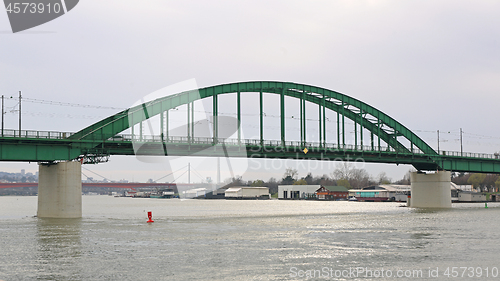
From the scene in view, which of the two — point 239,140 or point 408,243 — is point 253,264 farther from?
point 239,140

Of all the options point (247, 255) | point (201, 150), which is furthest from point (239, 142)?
point (247, 255)

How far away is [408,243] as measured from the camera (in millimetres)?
35688

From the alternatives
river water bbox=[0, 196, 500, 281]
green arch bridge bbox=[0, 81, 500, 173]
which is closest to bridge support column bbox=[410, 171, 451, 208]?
green arch bridge bbox=[0, 81, 500, 173]

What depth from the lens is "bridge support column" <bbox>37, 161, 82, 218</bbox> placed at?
195ft

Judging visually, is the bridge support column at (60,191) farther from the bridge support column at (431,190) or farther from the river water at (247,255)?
the bridge support column at (431,190)

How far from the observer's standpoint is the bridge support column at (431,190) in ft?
329

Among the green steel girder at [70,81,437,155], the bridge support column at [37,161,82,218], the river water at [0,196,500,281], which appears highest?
the green steel girder at [70,81,437,155]

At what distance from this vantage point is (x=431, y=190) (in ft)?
335

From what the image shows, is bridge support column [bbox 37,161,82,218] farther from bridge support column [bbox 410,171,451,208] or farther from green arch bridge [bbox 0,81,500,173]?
bridge support column [bbox 410,171,451,208]

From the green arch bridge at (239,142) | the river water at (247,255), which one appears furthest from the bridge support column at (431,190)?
the river water at (247,255)

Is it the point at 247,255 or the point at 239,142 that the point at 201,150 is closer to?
the point at 239,142

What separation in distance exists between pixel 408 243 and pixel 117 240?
69.6 feet

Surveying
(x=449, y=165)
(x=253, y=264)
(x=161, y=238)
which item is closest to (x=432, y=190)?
(x=449, y=165)

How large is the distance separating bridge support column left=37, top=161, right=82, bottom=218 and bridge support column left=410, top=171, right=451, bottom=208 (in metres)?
69.8
